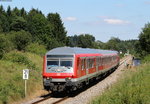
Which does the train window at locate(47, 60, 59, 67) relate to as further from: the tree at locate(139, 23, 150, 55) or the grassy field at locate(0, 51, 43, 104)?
the tree at locate(139, 23, 150, 55)

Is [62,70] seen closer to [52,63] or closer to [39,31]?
[52,63]

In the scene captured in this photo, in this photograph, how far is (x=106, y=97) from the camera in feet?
44.8

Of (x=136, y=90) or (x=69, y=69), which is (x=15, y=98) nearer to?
(x=69, y=69)

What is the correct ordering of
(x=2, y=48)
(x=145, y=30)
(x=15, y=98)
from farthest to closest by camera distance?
(x=145, y=30), (x=2, y=48), (x=15, y=98)

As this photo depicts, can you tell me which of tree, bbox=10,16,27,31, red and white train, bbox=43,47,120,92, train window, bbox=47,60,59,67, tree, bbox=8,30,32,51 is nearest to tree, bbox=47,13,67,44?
tree, bbox=10,16,27,31

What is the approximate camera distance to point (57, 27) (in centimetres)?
11644

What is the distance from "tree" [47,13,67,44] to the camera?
375 ft

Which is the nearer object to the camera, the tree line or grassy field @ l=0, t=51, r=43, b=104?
grassy field @ l=0, t=51, r=43, b=104

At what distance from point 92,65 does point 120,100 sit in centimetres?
1340

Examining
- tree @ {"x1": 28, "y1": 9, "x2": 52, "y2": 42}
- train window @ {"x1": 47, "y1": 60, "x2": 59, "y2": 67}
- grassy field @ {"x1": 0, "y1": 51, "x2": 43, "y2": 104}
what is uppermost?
tree @ {"x1": 28, "y1": 9, "x2": 52, "y2": 42}

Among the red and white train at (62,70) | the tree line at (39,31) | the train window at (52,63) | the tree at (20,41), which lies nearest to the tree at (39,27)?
the tree line at (39,31)

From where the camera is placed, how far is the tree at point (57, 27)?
4500 inches

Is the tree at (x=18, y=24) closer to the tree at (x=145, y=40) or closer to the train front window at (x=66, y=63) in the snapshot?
the tree at (x=145, y=40)

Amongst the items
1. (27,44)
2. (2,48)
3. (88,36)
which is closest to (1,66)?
(2,48)
